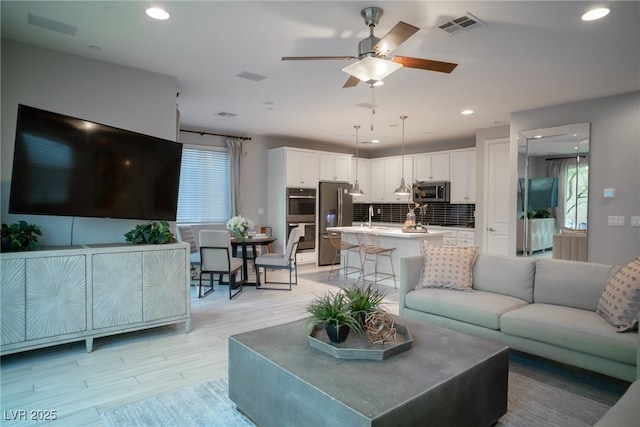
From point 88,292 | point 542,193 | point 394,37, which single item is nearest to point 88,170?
point 88,292

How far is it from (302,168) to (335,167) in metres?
0.94

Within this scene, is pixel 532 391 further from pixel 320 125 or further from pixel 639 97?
pixel 320 125

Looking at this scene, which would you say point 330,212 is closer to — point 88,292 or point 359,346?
point 88,292

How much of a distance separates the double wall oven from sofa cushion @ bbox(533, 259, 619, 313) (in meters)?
4.87

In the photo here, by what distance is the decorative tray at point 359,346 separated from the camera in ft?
6.77

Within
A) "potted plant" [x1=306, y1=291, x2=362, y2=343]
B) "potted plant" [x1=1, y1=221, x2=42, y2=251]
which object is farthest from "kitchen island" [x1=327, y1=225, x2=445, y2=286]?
"potted plant" [x1=1, y1=221, x2=42, y2=251]

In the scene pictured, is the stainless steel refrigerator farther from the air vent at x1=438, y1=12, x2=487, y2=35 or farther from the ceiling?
the air vent at x1=438, y1=12, x2=487, y2=35

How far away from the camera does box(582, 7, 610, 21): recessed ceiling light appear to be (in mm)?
2673

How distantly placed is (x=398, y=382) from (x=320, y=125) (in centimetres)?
547

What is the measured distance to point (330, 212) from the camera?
8062mm

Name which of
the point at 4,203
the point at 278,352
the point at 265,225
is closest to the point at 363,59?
the point at 278,352

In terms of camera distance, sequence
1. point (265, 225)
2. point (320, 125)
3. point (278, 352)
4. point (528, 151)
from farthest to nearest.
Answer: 1. point (265, 225)
2. point (320, 125)
3. point (528, 151)
4. point (278, 352)

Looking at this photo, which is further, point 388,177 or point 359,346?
point 388,177

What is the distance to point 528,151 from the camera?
5488 millimetres
